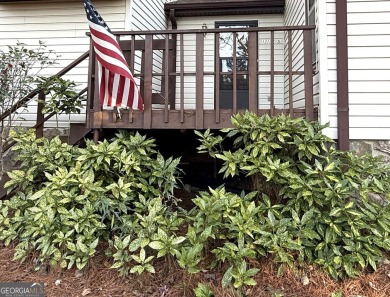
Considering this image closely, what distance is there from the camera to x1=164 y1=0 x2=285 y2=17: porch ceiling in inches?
268

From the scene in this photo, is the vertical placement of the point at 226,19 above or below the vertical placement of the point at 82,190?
above

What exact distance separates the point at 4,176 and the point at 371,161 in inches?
179

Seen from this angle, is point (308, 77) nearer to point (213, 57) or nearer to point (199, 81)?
point (199, 81)

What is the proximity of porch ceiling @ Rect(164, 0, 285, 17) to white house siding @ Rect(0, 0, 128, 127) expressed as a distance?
197cm

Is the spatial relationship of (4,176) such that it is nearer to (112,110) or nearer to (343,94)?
(112,110)

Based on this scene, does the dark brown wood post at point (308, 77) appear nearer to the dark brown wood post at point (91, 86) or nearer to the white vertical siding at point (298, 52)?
the white vertical siding at point (298, 52)

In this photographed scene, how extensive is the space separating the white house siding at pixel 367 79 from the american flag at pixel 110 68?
93.8 inches

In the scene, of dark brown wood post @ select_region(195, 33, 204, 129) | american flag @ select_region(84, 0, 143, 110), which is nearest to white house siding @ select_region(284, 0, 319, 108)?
dark brown wood post @ select_region(195, 33, 204, 129)

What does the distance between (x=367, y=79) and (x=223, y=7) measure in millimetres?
4026

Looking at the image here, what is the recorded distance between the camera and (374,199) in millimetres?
3678

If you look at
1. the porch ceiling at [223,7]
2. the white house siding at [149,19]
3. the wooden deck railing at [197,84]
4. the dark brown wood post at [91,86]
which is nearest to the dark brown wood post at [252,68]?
the wooden deck railing at [197,84]

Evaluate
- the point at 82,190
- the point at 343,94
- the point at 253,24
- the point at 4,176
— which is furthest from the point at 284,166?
the point at 253,24

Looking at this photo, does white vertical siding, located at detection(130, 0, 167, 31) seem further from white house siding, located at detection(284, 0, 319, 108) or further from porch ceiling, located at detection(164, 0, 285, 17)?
white house siding, located at detection(284, 0, 319, 108)

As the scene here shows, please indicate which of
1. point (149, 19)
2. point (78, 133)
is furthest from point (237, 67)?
point (78, 133)
